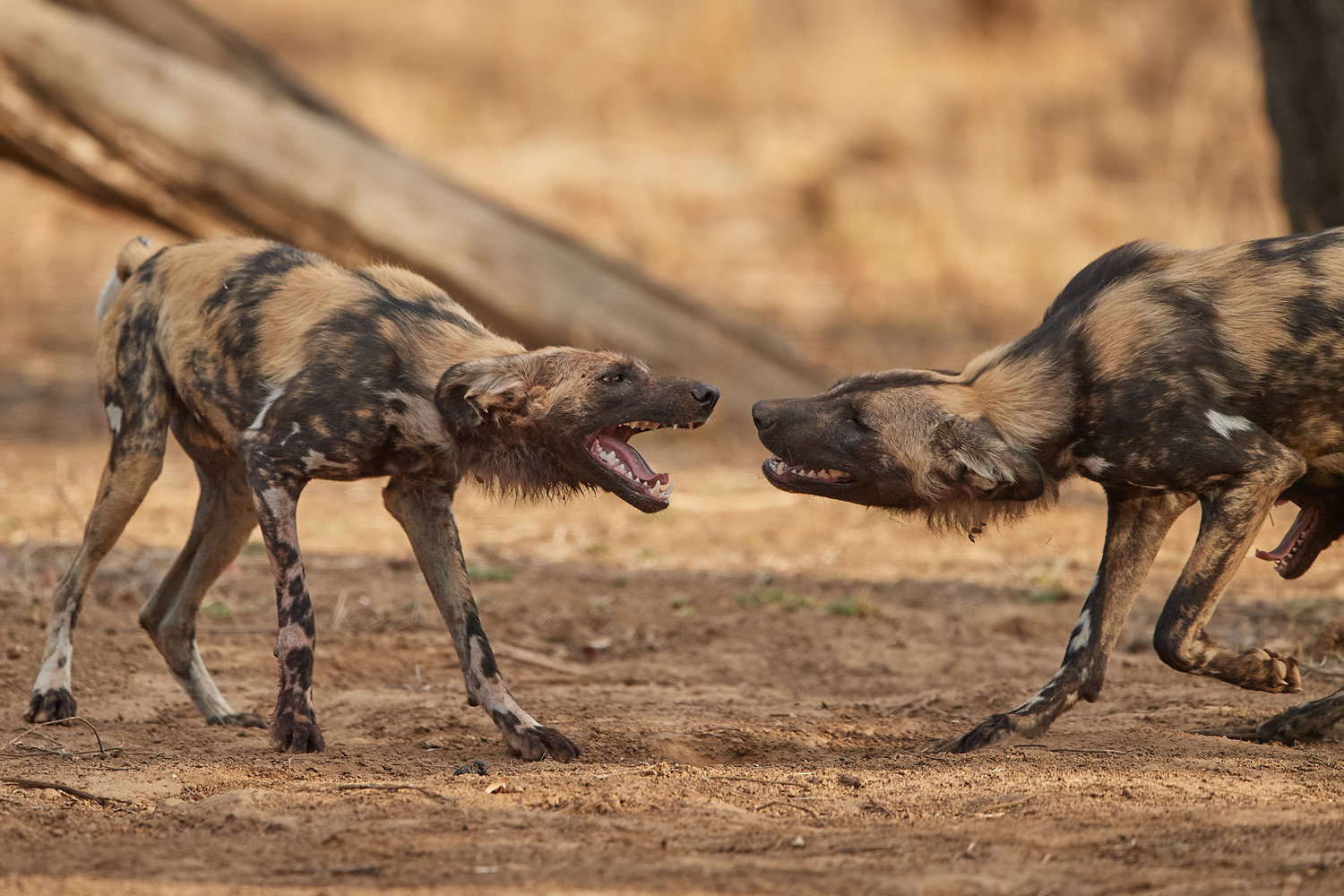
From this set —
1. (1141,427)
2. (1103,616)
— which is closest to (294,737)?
(1103,616)

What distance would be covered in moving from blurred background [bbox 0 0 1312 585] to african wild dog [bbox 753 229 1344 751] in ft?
7.94

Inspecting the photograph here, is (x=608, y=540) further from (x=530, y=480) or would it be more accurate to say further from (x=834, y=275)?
(x=834, y=275)

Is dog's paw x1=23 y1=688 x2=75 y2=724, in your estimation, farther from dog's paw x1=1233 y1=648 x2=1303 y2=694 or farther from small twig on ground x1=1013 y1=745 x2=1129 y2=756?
dog's paw x1=1233 y1=648 x2=1303 y2=694

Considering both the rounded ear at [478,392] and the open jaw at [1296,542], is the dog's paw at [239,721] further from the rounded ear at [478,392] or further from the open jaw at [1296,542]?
the open jaw at [1296,542]

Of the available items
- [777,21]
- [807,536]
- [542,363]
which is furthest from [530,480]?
[777,21]

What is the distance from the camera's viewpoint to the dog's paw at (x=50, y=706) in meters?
3.97

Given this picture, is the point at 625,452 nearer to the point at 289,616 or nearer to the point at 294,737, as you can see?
the point at 289,616

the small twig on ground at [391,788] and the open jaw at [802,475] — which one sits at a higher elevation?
the open jaw at [802,475]

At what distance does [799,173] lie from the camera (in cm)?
1341

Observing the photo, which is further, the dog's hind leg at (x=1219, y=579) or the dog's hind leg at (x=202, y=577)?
the dog's hind leg at (x=202, y=577)

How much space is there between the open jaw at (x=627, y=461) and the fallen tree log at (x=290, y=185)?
156 inches

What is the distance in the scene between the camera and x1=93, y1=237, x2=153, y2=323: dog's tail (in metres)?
4.66

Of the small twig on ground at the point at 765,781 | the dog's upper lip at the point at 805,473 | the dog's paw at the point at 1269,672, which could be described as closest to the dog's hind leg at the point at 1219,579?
the dog's paw at the point at 1269,672

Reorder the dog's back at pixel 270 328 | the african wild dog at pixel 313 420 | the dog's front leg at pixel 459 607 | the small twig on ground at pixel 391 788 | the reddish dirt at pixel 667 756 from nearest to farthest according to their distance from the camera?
the reddish dirt at pixel 667 756
the small twig on ground at pixel 391 788
the dog's front leg at pixel 459 607
the african wild dog at pixel 313 420
the dog's back at pixel 270 328
